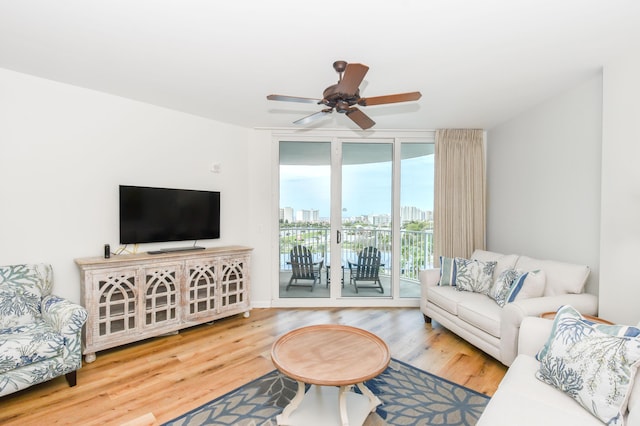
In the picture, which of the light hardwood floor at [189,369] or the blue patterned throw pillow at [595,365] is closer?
the blue patterned throw pillow at [595,365]

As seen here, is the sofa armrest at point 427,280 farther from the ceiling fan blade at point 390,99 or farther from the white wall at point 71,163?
the white wall at point 71,163

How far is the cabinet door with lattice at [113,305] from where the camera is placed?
2.74 metres

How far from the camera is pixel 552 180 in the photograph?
3.21 m

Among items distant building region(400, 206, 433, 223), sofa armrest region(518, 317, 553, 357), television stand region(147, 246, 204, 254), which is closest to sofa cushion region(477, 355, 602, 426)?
sofa armrest region(518, 317, 553, 357)

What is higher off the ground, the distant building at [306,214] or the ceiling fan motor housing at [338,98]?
the ceiling fan motor housing at [338,98]

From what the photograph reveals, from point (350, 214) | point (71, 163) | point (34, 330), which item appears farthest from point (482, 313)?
point (71, 163)

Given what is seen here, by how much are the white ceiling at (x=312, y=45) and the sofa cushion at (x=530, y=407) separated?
212cm

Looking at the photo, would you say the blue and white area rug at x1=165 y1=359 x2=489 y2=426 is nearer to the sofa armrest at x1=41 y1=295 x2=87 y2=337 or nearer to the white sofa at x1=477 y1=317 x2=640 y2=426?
the white sofa at x1=477 y1=317 x2=640 y2=426

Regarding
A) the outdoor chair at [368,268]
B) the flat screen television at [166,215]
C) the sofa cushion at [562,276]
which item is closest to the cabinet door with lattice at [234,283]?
the flat screen television at [166,215]

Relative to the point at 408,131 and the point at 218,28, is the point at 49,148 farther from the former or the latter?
the point at 408,131

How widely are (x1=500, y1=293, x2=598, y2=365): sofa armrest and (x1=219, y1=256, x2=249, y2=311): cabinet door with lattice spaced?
280 centimetres

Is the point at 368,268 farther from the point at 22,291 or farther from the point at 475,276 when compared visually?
the point at 22,291

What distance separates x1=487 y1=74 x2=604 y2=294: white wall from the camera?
2.76 meters

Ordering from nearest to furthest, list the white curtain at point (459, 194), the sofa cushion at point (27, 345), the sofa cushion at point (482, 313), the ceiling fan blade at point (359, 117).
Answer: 1. the sofa cushion at point (27, 345)
2. the ceiling fan blade at point (359, 117)
3. the sofa cushion at point (482, 313)
4. the white curtain at point (459, 194)
